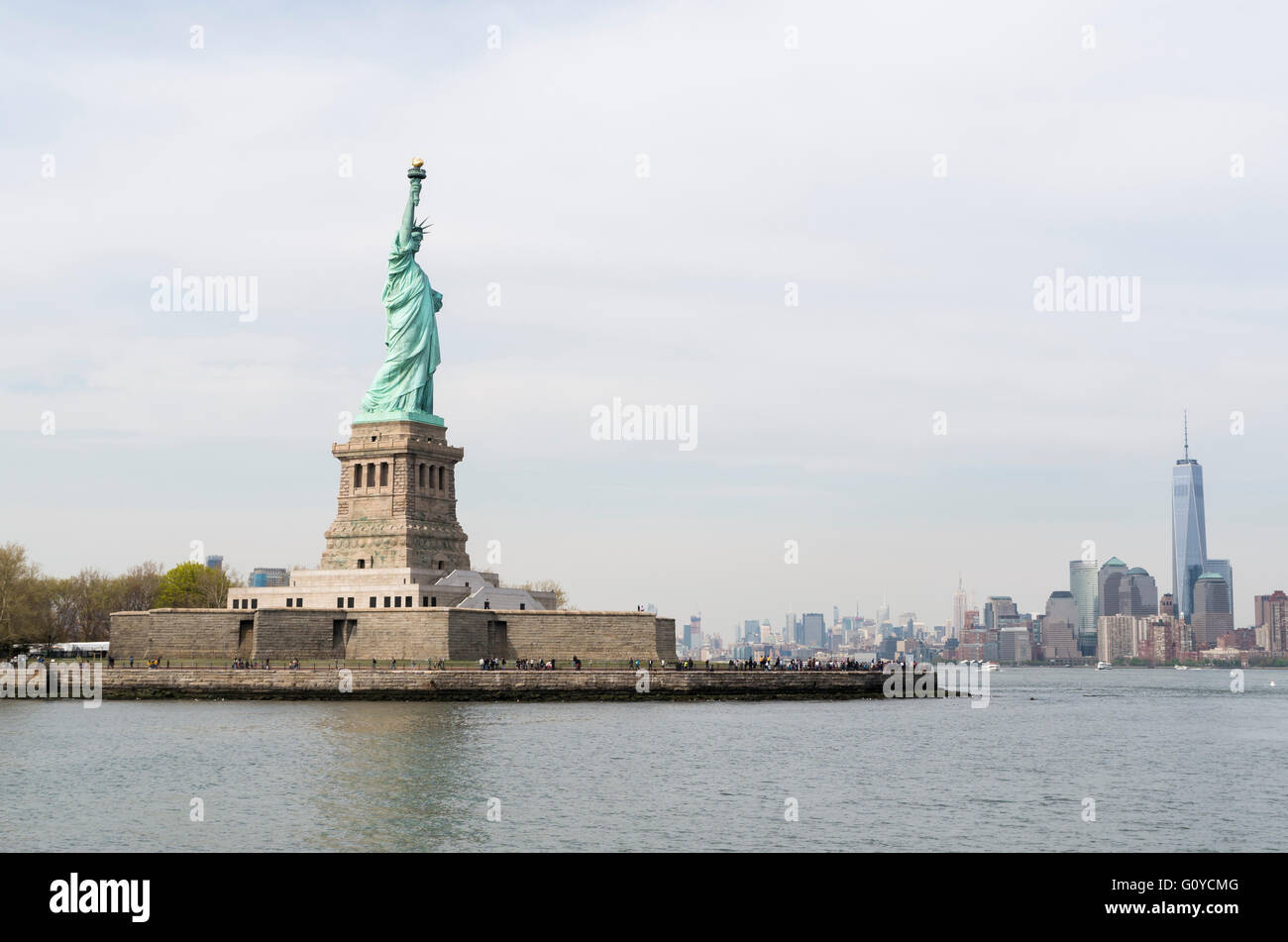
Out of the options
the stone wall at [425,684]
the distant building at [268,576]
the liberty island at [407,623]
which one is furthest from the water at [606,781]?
the distant building at [268,576]

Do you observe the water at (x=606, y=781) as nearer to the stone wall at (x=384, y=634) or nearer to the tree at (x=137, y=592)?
the stone wall at (x=384, y=634)

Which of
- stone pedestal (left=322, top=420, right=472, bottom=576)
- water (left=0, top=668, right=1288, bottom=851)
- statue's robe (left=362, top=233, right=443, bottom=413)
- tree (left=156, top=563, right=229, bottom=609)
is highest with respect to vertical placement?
statue's robe (left=362, top=233, right=443, bottom=413)

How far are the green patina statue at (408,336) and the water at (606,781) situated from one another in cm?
2536

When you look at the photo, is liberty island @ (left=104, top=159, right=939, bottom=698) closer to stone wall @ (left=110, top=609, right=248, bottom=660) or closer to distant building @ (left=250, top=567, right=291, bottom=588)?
stone wall @ (left=110, top=609, right=248, bottom=660)

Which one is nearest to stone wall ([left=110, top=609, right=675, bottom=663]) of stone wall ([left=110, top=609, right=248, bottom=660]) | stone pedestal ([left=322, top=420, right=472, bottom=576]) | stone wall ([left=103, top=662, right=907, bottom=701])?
stone wall ([left=110, top=609, right=248, bottom=660])

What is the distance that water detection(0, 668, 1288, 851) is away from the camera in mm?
35312

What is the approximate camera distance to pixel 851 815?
128 feet

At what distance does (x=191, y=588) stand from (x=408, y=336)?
33349 millimetres

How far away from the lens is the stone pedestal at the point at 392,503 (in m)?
88.9

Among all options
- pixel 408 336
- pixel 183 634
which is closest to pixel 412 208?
pixel 408 336

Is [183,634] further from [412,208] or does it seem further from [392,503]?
[412,208]

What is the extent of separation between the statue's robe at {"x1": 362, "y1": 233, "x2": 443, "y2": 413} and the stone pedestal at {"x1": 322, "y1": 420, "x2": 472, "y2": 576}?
2218 millimetres

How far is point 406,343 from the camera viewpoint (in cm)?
9431

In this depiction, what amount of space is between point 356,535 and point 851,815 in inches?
2255
